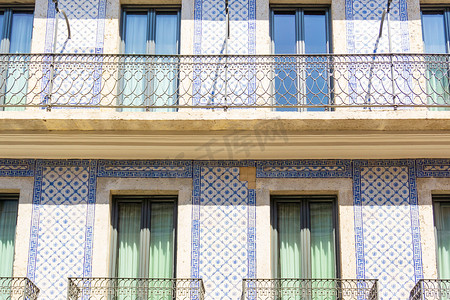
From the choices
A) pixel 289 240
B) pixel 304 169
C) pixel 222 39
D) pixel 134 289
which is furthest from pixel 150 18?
pixel 134 289

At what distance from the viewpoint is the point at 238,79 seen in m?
13.8

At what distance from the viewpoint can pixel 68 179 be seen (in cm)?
1336

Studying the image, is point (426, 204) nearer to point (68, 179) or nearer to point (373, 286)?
point (373, 286)

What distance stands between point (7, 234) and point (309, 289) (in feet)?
13.5

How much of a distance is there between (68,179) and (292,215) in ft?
10.1

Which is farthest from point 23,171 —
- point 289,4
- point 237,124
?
point 289,4

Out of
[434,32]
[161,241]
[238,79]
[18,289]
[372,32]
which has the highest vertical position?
[434,32]

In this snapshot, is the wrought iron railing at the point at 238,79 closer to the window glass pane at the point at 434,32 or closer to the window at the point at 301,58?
the window at the point at 301,58

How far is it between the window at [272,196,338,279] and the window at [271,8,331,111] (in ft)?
4.41

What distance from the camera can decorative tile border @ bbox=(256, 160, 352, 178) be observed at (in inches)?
525

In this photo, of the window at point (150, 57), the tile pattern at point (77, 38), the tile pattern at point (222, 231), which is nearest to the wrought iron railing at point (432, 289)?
the tile pattern at point (222, 231)

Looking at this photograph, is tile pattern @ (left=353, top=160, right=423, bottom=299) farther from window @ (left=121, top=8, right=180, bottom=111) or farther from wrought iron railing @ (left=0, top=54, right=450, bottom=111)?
window @ (left=121, top=8, right=180, bottom=111)

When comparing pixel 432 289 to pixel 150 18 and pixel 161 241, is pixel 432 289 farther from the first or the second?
pixel 150 18

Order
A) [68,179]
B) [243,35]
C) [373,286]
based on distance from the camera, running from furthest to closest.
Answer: [243,35] < [68,179] < [373,286]
